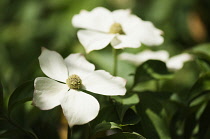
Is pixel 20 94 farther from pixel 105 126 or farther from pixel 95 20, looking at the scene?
pixel 95 20

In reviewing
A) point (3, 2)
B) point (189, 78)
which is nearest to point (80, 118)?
point (189, 78)

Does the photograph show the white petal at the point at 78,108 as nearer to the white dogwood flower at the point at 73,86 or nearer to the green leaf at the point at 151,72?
the white dogwood flower at the point at 73,86

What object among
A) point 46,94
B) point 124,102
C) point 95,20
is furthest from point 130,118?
point 95,20

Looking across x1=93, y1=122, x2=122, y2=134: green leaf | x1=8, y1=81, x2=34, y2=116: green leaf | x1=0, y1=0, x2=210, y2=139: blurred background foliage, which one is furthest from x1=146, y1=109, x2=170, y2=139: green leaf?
x1=8, y1=81, x2=34, y2=116: green leaf

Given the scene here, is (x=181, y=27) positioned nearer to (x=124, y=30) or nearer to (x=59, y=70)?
(x=124, y=30)

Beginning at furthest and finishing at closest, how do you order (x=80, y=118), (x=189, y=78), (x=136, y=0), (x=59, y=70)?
(x=136, y=0) → (x=189, y=78) → (x=59, y=70) → (x=80, y=118)

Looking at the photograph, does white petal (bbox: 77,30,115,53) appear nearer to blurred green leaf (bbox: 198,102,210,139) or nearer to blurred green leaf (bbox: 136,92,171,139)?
blurred green leaf (bbox: 136,92,171,139)
